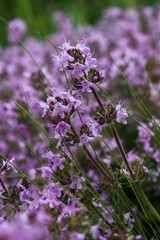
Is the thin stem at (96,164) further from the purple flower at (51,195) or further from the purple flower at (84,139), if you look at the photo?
the purple flower at (51,195)

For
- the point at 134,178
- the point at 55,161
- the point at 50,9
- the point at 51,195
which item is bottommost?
the point at 134,178

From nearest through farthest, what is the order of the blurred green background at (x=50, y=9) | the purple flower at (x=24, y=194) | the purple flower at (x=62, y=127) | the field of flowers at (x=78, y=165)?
1. the field of flowers at (x=78, y=165)
2. the purple flower at (x=62, y=127)
3. the purple flower at (x=24, y=194)
4. the blurred green background at (x=50, y=9)

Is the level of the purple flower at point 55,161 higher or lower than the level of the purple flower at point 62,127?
lower

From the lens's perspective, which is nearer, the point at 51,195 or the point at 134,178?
the point at 51,195

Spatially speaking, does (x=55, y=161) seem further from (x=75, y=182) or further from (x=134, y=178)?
(x=134, y=178)

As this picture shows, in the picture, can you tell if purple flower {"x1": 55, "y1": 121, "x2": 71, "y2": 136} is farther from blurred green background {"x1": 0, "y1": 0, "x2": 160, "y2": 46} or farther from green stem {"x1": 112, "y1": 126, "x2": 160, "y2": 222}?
blurred green background {"x1": 0, "y1": 0, "x2": 160, "y2": 46}

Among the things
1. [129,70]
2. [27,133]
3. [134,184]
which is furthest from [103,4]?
[134,184]

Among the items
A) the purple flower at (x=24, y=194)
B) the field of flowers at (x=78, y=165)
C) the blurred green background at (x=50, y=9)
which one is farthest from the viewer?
the blurred green background at (x=50, y=9)

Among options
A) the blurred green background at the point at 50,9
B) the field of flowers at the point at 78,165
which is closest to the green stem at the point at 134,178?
the field of flowers at the point at 78,165

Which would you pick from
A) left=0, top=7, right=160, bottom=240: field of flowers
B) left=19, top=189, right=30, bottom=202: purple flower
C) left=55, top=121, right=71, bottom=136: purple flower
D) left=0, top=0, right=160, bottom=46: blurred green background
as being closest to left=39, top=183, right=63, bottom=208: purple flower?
left=0, top=7, right=160, bottom=240: field of flowers

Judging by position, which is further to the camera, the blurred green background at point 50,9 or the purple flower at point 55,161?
the blurred green background at point 50,9

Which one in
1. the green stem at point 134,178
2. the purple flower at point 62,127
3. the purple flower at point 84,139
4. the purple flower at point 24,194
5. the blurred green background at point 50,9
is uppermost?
the blurred green background at point 50,9

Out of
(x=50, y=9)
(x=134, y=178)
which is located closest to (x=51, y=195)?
(x=134, y=178)
